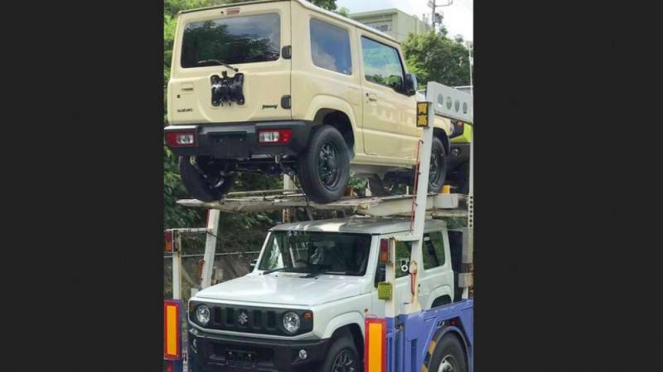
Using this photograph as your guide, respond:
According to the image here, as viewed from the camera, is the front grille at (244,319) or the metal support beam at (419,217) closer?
the front grille at (244,319)

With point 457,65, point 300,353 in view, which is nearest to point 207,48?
point 457,65

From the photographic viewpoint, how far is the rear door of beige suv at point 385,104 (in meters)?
6.60

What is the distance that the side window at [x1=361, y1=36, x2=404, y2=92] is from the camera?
21.7ft

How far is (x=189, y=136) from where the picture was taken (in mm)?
5996

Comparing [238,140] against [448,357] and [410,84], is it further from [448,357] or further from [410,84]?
[448,357]

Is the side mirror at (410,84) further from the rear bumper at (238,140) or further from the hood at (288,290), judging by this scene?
the hood at (288,290)

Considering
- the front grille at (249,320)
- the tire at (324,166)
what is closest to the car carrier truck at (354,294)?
the front grille at (249,320)

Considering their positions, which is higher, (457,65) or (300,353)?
(457,65)

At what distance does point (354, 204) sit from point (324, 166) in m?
0.42

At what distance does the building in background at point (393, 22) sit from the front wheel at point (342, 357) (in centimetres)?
280

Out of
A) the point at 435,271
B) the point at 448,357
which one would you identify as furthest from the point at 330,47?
the point at 448,357

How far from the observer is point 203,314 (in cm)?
565

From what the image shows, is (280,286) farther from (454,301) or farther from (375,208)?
(454,301)

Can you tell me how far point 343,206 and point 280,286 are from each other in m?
0.86
